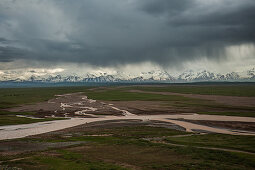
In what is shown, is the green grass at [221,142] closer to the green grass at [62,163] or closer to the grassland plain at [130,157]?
the grassland plain at [130,157]

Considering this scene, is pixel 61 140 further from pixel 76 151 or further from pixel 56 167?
pixel 56 167

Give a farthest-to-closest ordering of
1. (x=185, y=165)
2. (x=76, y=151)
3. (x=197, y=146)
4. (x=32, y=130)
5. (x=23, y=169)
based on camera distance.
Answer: (x=32, y=130)
(x=197, y=146)
(x=76, y=151)
(x=185, y=165)
(x=23, y=169)

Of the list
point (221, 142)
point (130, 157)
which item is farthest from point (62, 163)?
point (221, 142)

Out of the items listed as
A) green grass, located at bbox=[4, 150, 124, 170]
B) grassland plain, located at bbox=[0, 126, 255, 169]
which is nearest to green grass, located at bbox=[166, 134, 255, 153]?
grassland plain, located at bbox=[0, 126, 255, 169]

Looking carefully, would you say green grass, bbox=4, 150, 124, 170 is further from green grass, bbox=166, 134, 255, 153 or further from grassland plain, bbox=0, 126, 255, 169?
green grass, bbox=166, 134, 255, 153

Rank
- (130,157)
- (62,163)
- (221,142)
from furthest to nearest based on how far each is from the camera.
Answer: (221,142)
(130,157)
(62,163)

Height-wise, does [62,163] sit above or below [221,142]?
above

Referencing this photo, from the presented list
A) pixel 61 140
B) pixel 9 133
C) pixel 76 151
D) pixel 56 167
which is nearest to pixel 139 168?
pixel 56 167

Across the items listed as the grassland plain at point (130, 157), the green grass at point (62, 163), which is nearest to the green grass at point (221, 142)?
the grassland plain at point (130, 157)

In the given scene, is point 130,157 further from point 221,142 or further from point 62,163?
point 221,142

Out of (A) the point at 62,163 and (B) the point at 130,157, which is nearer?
(A) the point at 62,163

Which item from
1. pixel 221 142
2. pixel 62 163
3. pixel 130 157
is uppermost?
pixel 62 163
